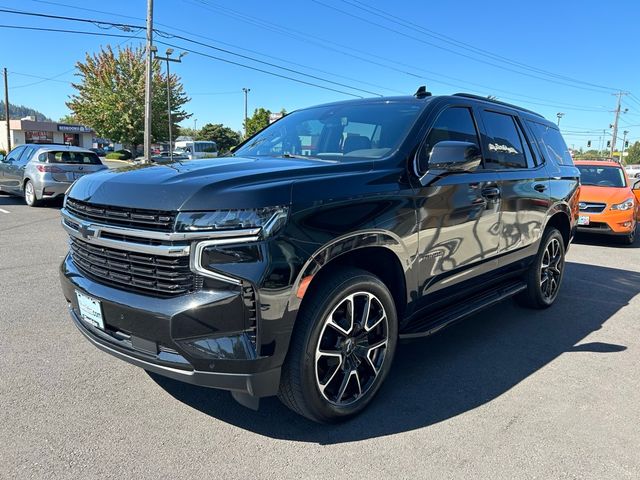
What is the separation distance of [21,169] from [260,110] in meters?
44.9

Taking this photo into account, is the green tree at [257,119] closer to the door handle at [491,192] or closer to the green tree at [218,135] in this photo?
the green tree at [218,135]

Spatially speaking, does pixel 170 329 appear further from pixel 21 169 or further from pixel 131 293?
pixel 21 169

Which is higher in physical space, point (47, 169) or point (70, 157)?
point (70, 157)

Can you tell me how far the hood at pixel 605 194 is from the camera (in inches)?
369

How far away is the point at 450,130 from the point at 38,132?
68.1m

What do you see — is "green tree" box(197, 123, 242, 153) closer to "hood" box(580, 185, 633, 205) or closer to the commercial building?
the commercial building

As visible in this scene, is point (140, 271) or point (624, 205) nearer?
point (140, 271)

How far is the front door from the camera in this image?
3.19 meters

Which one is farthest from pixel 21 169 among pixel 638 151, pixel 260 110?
pixel 638 151

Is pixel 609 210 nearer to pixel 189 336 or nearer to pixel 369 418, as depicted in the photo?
pixel 369 418

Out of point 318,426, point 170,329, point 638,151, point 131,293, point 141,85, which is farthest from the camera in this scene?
point 638,151

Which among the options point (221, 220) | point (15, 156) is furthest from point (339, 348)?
point (15, 156)

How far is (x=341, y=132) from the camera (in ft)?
12.1

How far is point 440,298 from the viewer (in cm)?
353
